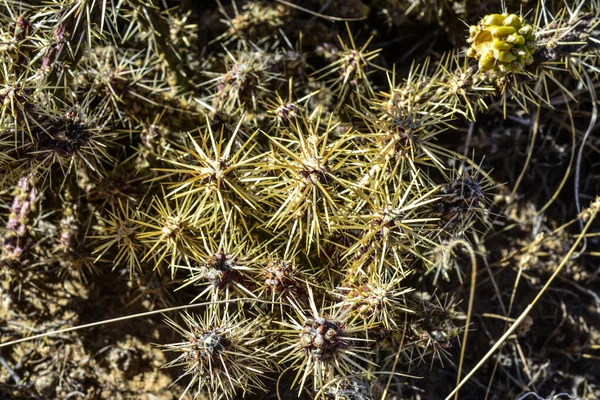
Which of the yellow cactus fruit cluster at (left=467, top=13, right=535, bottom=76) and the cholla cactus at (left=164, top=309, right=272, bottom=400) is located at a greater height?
the yellow cactus fruit cluster at (left=467, top=13, right=535, bottom=76)

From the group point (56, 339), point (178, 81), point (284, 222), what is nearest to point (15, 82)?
point (178, 81)

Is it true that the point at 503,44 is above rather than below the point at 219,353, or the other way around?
above

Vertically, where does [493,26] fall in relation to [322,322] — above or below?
above

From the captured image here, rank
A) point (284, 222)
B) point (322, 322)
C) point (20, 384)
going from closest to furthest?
point (322, 322), point (284, 222), point (20, 384)

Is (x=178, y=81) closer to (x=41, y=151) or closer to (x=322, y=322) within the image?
(x=41, y=151)

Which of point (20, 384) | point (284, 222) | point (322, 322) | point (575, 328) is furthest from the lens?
point (575, 328)

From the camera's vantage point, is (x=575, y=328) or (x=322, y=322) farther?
(x=575, y=328)

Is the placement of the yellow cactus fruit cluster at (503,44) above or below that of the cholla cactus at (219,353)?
above

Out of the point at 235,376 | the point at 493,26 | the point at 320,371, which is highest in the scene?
the point at 493,26
